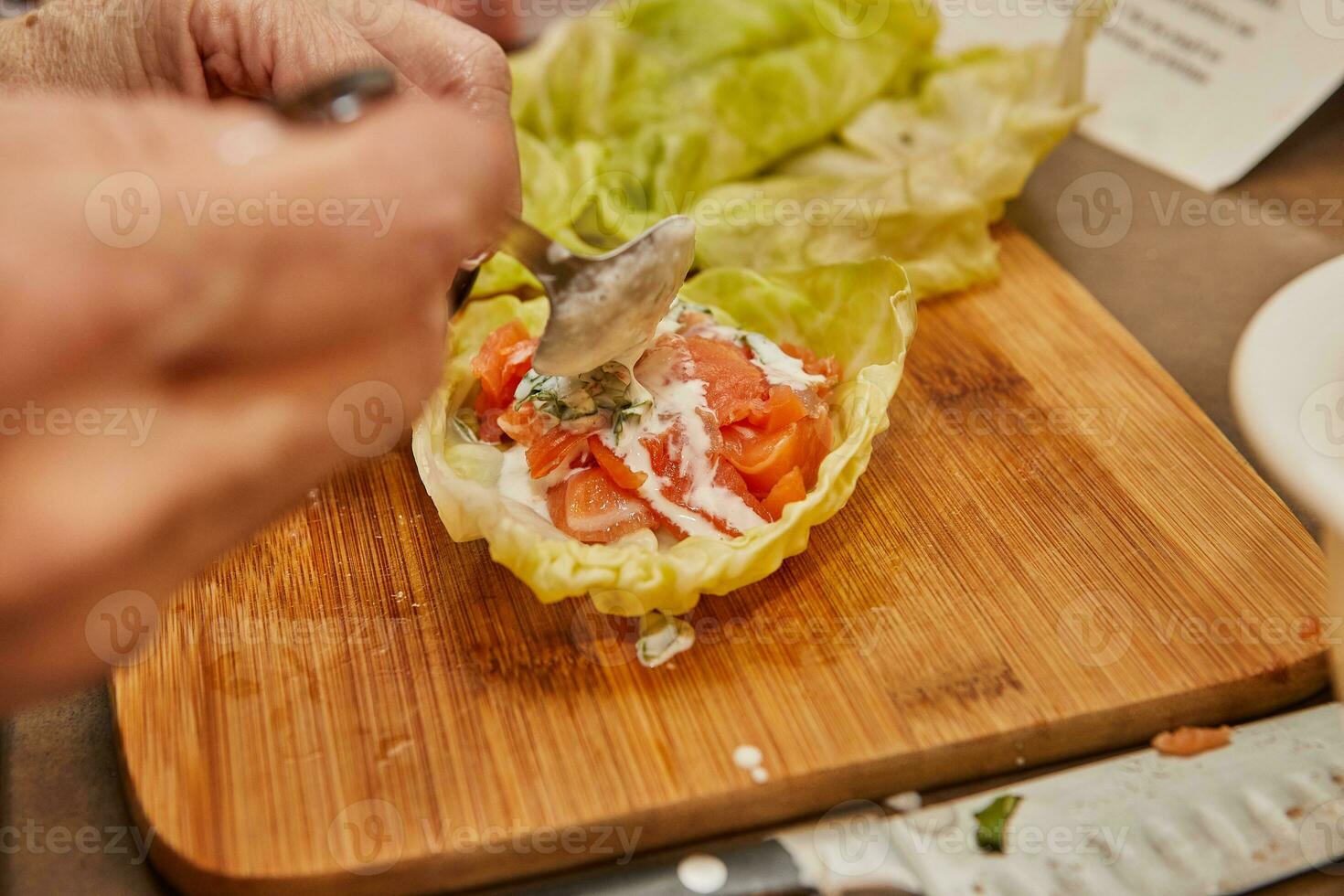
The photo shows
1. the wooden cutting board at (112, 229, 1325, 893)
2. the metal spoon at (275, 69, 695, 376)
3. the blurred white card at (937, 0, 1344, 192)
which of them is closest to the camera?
the wooden cutting board at (112, 229, 1325, 893)

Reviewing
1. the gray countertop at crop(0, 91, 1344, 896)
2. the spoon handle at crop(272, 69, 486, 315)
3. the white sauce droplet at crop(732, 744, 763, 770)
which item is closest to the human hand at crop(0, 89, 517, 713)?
the spoon handle at crop(272, 69, 486, 315)

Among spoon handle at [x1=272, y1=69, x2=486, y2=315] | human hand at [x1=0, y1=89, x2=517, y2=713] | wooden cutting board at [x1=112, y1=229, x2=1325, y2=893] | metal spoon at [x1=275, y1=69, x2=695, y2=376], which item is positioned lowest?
wooden cutting board at [x1=112, y1=229, x2=1325, y2=893]

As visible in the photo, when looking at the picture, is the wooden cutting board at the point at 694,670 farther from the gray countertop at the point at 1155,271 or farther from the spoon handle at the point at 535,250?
the spoon handle at the point at 535,250

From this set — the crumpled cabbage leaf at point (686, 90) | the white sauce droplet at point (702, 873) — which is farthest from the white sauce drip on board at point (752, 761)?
the crumpled cabbage leaf at point (686, 90)

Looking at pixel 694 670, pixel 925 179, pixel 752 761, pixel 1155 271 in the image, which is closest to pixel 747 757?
pixel 752 761

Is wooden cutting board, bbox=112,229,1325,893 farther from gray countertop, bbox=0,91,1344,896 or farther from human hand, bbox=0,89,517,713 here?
human hand, bbox=0,89,517,713

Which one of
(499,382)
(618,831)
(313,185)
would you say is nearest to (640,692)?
(618,831)

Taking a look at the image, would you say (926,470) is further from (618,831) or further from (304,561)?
(304,561)
